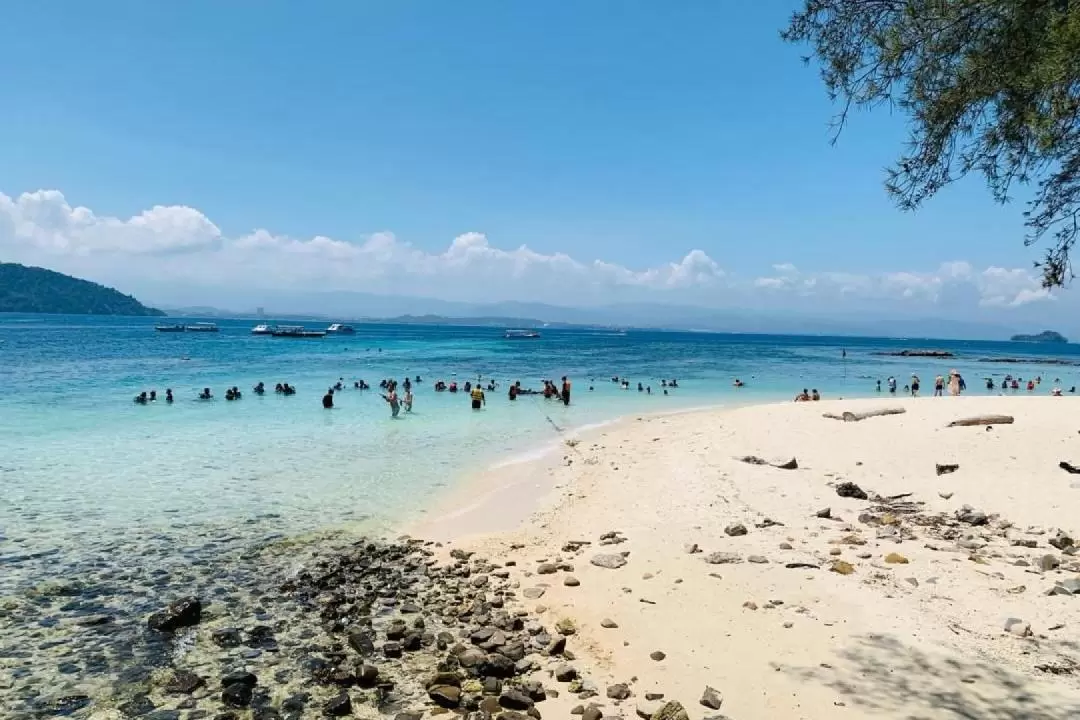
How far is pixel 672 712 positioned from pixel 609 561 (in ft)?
13.9

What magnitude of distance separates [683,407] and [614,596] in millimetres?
29193

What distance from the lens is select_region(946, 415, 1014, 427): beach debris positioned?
18234 mm

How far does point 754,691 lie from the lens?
614 cm

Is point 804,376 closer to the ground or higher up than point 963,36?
closer to the ground

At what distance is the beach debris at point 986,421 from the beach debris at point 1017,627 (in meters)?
13.6

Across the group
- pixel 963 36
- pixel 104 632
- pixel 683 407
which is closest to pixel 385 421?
pixel 683 407

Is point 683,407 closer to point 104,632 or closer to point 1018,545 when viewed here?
point 1018,545

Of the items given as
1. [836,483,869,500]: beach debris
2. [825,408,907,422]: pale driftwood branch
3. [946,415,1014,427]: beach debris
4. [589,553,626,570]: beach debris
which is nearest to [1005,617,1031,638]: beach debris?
[589,553,626,570]: beach debris

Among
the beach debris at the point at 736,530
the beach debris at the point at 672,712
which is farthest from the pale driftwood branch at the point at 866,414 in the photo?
the beach debris at the point at 672,712

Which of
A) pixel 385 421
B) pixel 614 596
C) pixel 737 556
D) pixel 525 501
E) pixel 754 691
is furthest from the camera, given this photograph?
pixel 385 421

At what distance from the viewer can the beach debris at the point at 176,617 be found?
8.04 m

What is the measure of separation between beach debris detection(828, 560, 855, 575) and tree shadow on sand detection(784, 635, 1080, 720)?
2111 mm

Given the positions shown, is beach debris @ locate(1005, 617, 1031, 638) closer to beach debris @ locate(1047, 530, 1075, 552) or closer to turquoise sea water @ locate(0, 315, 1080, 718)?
beach debris @ locate(1047, 530, 1075, 552)

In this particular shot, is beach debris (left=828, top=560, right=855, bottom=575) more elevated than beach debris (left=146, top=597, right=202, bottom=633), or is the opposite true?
beach debris (left=828, top=560, right=855, bottom=575)
